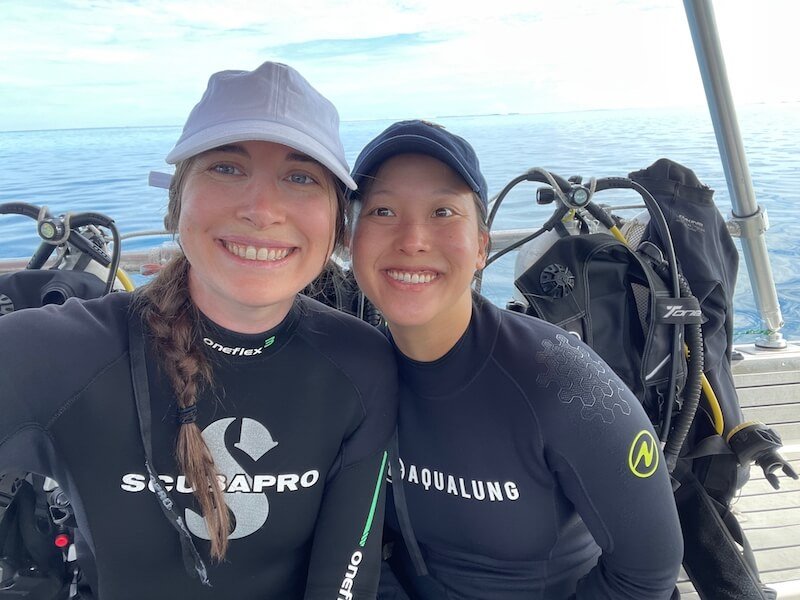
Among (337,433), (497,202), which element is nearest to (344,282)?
(497,202)

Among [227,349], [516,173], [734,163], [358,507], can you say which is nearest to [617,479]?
[358,507]

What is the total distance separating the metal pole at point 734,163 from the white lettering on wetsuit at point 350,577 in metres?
2.12

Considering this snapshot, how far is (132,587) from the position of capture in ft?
3.38

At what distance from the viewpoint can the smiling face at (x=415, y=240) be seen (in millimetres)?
1035

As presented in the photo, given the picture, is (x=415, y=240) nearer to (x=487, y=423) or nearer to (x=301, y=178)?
(x=301, y=178)

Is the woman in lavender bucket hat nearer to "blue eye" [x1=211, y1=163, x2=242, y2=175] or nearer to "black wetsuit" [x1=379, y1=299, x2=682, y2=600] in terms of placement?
"blue eye" [x1=211, y1=163, x2=242, y2=175]

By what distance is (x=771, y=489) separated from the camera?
212cm

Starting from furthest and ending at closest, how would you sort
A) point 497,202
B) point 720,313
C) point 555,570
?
1. point 497,202
2. point 720,313
3. point 555,570

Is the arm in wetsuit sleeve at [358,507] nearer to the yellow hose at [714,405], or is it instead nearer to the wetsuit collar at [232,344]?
the wetsuit collar at [232,344]

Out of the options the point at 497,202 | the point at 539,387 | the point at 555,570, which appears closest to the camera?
the point at 539,387

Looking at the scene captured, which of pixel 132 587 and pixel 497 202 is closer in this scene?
pixel 132 587

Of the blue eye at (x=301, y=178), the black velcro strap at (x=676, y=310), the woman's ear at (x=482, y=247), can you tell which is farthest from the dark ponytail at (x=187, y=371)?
the black velcro strap at (x=676, y=310)

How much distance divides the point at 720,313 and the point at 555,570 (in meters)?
0.92

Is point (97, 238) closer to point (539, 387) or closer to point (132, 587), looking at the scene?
point (132, 587)
